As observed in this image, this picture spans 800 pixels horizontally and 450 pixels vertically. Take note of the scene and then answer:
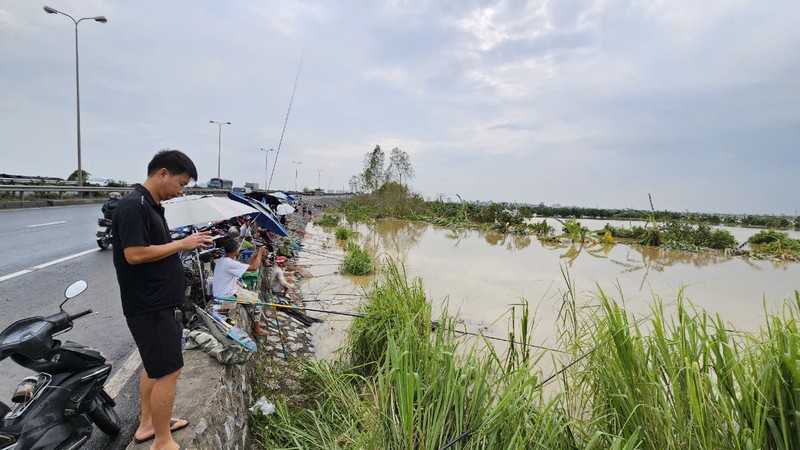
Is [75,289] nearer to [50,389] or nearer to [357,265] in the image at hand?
[50,389]

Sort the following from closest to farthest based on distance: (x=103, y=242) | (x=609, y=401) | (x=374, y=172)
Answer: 1. (x=609, y=401)
2. (x=103, y=242)
3. (x=374, y=172)

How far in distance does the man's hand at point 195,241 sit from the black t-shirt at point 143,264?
117mm

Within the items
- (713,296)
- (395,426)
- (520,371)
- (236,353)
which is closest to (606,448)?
(520,371)

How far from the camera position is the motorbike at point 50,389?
176 centimetres

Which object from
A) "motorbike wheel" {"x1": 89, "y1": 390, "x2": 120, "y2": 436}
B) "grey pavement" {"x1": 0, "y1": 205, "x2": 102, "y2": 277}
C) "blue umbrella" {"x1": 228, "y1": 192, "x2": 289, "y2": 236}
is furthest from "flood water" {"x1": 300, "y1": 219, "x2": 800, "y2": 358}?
"grey pavement" {"x1": 0, "y1": 205, "x2": 102, "y2": 277}

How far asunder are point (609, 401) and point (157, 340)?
2.71 m

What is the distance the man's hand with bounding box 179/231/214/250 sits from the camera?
191cm

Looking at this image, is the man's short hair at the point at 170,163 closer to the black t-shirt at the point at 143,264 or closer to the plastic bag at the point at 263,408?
the black t-shirt at the point at 143,264

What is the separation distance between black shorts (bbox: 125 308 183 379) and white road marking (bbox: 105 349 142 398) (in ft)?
4.37

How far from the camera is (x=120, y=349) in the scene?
3465 mm

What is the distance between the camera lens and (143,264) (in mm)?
1831

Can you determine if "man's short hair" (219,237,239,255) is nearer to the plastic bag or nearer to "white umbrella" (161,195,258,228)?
"white umbrella" (161,195,258,228)

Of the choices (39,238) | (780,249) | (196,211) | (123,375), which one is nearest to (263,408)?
(123,375)

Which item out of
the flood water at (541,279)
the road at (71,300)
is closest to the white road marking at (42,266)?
the road at (71,300)
